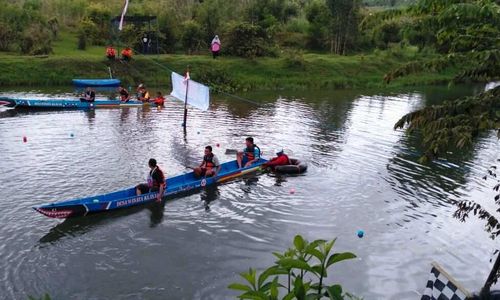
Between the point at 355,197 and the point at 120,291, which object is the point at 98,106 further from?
the point at 120,291

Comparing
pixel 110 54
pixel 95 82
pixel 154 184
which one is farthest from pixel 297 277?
pixel 110 54

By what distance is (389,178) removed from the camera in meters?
19.8

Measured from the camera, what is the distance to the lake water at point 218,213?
1175 cm

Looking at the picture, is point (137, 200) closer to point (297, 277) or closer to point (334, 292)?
point (297, 277)

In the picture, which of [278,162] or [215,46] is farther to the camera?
[215,46]

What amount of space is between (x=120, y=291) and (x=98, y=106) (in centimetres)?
2226

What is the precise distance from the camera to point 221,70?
4572 cm

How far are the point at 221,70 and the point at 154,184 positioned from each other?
3105 centimetres

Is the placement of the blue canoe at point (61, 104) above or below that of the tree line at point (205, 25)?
below

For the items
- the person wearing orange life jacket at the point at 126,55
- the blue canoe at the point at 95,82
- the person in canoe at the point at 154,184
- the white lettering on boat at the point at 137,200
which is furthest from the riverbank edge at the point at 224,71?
the white lettering on boat at the point at 137,200

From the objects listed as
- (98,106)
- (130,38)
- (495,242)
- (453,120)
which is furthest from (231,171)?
(130,38)

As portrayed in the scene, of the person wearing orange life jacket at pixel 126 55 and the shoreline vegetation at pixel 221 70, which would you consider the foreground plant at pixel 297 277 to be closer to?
the shoreline vegetation at pixel 221 70

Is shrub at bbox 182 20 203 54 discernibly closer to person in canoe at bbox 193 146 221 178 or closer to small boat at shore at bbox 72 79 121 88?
small boat at shore at bbox 72 79 121 88

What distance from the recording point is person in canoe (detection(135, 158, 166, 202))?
15750 mm
